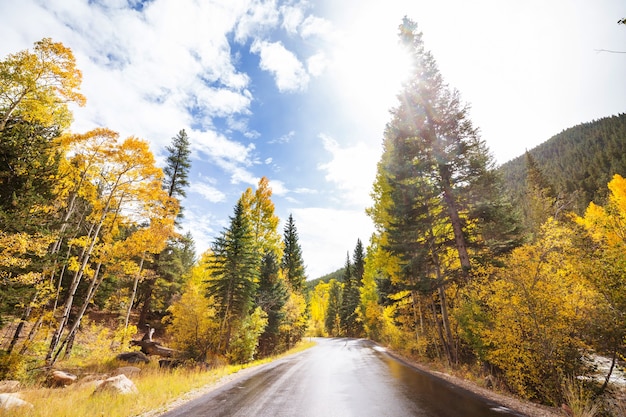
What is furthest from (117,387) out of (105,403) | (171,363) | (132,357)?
(132,357)

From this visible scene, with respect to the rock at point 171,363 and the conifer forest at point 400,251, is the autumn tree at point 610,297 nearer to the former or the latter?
the conifer forest at point 400,251

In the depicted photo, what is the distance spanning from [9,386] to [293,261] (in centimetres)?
3006

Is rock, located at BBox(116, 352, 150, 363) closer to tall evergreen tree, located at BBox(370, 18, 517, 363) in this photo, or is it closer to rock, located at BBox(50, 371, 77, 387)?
rock, located at BBox(50, 371, 77, 387)

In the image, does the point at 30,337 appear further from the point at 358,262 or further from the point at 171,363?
the point at 358,262

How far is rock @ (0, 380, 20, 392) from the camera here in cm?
906

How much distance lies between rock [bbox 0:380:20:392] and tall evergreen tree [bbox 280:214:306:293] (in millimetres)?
26798

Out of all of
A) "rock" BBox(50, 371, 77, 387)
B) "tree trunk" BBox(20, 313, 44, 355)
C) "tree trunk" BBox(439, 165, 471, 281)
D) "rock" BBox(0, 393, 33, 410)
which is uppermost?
"tree trunk" BBox(439, 165, 471, 281)

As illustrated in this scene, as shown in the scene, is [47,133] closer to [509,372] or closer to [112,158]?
[112,158]

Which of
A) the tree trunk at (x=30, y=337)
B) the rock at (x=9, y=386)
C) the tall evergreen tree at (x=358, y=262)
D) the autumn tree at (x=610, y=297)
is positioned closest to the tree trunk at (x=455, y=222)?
the autumn tree at (x=610, y=297)

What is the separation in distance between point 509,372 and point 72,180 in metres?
20.0

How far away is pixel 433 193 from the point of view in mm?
12828

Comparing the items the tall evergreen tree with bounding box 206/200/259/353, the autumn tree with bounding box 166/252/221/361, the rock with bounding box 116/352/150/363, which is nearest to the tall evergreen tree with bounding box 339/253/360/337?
the tall evergreen tree with bounding box 206/200/259/353

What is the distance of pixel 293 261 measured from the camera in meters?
38.2

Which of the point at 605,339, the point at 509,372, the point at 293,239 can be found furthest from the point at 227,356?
the point at 293,239
